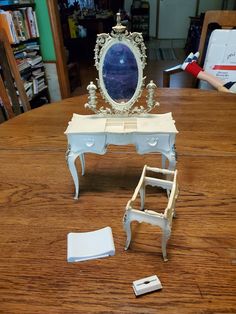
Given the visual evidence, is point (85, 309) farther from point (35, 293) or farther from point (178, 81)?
point (178, 81)

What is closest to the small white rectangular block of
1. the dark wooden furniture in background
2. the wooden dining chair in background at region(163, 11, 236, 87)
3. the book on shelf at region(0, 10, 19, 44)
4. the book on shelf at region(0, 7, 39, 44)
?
the wooden dining chair in background at region(163, 11, 236, 87)

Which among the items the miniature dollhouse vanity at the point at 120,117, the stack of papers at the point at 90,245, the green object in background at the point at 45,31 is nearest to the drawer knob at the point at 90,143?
the miniature dollhouse vanity at the point at 120,117

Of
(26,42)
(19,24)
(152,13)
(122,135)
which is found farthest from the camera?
(152,13)

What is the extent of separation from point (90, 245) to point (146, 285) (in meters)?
0.19

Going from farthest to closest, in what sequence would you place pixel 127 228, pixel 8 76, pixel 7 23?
pixel 7 23
pixel 8 76
pixel 127 228

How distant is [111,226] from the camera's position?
77 centimetres

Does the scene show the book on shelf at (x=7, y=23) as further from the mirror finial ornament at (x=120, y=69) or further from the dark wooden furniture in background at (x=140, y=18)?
the dark wooden furniture in background at (x=140, y=18)

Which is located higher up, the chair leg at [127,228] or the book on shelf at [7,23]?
the book on shelf at [7,23]

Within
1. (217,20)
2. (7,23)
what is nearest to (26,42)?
(7,23)

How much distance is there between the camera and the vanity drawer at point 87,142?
0.87 m

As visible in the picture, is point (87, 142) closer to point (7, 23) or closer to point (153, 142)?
point (153, 142)

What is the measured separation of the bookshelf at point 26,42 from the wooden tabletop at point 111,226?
1.84m

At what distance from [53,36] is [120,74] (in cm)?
243

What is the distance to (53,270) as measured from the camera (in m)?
0.65
